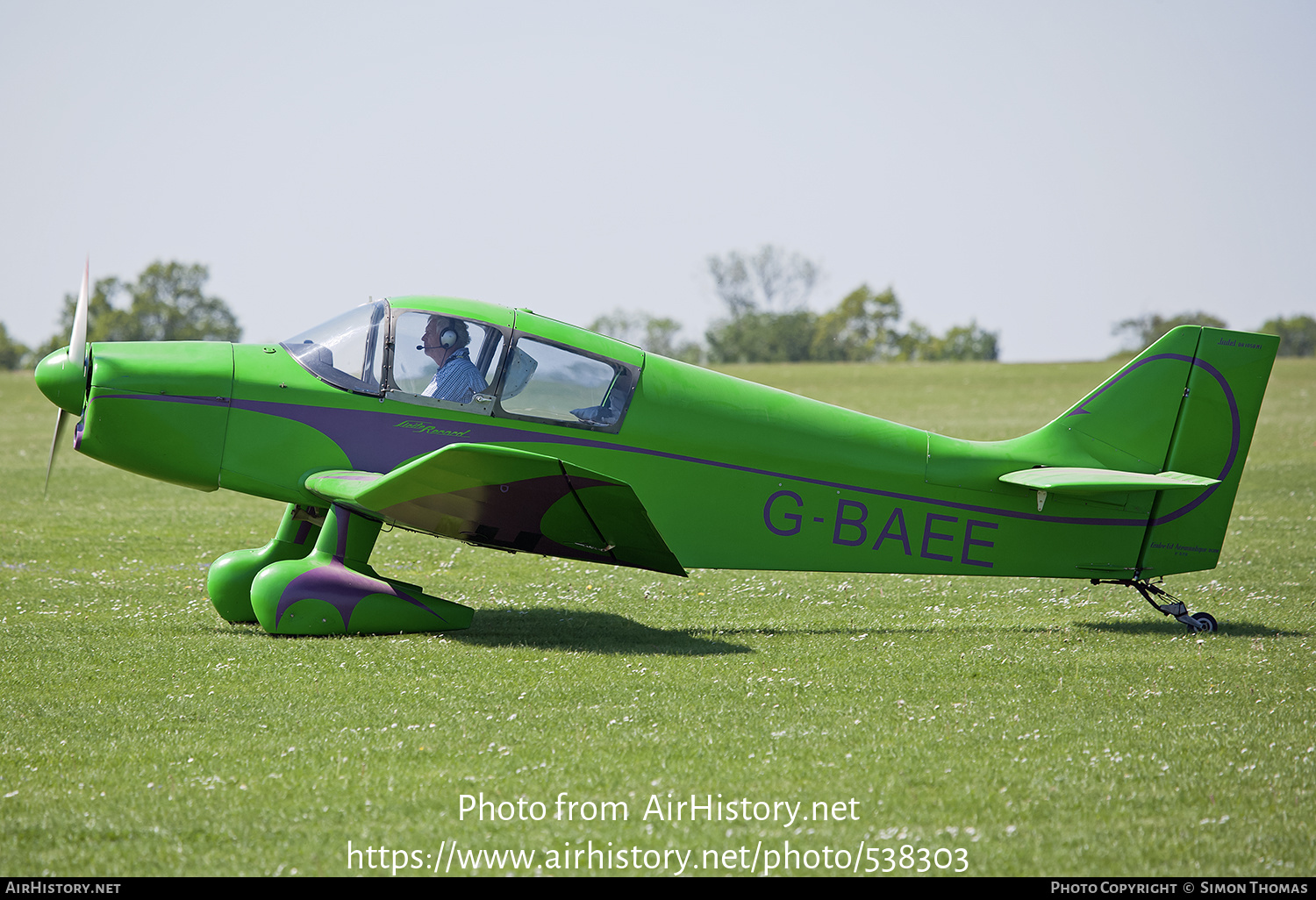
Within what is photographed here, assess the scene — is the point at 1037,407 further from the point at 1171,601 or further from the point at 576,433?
the point at 576,433

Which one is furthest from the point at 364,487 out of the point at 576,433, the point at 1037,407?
the point at 1037,407

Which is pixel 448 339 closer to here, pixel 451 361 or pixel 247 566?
pixel 451 361

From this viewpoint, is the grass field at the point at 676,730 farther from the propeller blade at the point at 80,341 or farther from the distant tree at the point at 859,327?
the distant tree at the point at 859,327

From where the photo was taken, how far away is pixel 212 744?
5.24 m

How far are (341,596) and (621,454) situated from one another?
2288 millimetres

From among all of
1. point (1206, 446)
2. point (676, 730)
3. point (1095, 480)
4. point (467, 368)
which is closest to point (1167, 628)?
point (1206, 446)

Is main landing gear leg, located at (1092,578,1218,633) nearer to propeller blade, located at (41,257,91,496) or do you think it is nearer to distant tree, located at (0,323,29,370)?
propeller blade, located at (41,257,91,496)

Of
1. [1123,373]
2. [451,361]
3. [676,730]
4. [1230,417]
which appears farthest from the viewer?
[1123,373]

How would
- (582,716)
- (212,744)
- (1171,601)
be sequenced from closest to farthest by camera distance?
(212,744)
(582,716)
(1171,601)

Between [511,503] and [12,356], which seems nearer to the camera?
[511,503]

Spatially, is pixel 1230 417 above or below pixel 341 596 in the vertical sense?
above

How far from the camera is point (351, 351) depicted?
7.57 m
